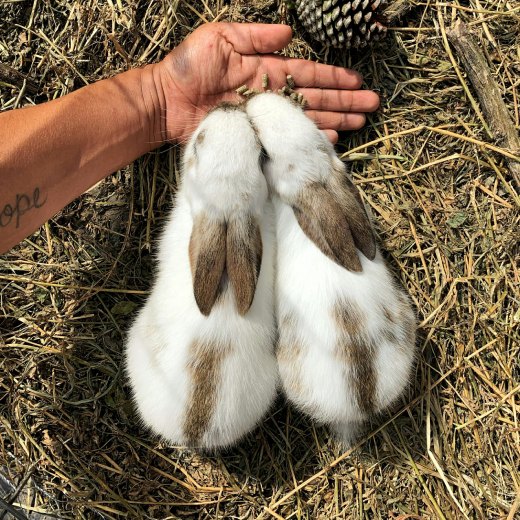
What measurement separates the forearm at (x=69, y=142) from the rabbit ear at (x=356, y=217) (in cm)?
101

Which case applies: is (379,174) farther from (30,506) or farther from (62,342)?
(30,506)

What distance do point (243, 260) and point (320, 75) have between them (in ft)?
3.55

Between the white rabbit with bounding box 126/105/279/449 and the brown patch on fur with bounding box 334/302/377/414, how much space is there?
35 centimetres

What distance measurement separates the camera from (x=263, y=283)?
2465 mm

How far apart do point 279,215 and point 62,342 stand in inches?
50.1

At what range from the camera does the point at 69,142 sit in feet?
8.20

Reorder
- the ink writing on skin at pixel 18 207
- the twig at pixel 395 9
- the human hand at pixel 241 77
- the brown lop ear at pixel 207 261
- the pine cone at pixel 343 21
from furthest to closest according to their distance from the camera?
1. the twig at pixel 395 9
2. the human hand at pixel 241 77
3. the pine cone at pixel 343 21
4. the ink writing on skin at pixel 18 207
5. the brown lop ear at pixel 207 261

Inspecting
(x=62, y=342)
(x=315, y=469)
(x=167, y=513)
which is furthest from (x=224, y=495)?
(x=62, y=342)

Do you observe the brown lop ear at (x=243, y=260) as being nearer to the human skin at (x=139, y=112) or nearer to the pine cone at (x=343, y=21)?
the human skin at (x=139, y=112)

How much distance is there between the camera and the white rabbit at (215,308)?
2244 millimetres

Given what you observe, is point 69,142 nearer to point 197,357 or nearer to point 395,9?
point 197,357

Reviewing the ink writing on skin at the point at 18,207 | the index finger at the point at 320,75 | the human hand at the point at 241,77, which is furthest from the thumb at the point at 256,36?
the ink writing on skin at the point at 18,207

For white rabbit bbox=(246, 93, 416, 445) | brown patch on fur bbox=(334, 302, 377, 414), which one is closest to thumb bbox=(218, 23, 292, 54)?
white rabbit bbox=(246, 93, 416, 445)

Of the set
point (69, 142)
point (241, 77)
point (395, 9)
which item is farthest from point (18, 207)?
point (395, 9)
